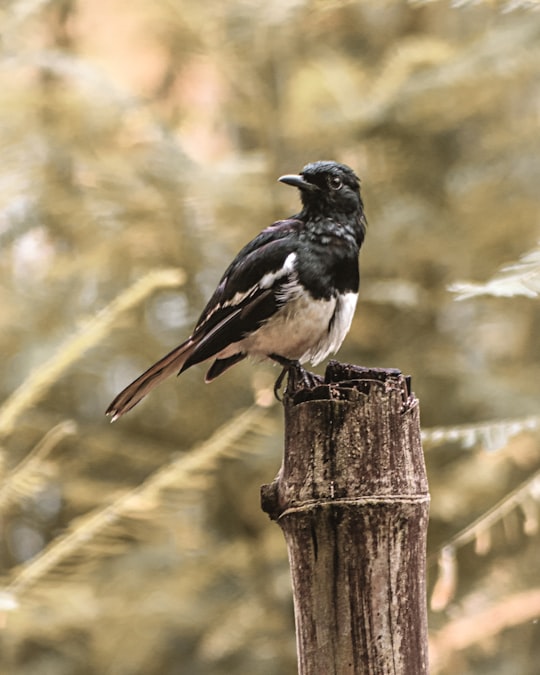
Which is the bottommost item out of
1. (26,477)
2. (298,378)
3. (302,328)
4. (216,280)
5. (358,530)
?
(358,530)

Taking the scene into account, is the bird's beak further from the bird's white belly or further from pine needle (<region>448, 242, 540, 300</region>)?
pine needle (<region>448, 242, 540, 300</region>)

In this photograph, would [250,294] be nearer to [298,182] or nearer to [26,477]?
[298,182]

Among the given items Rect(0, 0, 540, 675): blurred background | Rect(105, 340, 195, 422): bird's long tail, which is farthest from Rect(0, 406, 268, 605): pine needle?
Rect(0, 0, 540, 675): blurred background

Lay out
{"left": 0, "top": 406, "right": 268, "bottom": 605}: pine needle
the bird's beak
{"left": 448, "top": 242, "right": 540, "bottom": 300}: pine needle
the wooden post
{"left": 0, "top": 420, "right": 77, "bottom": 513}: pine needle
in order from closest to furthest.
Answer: the wooden post
{"left": 448, "top": 242, "right": 540, "bottom": 300}: pine needle
{"left": 0, "top": 420, "right": 77, "bottom": 513}: pine needle
{"left": 0, "top": 406, "right": 268, "bottom": 605}: pine needle
the bird's beak

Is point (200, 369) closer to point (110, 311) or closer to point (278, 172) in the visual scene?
point (278, 172)

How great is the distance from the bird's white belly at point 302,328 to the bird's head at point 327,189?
0.20 m

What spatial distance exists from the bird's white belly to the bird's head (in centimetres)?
20

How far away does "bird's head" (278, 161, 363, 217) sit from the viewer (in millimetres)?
1990

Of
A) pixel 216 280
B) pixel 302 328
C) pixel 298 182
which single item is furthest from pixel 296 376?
pixel 216 280

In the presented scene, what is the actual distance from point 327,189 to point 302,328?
330 mm

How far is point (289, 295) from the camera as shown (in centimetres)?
186

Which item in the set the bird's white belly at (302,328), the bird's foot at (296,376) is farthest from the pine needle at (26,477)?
the bird's white belly at (302,328)

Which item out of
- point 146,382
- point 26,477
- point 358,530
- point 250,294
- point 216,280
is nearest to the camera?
point 358,530

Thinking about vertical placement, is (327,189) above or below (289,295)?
above
